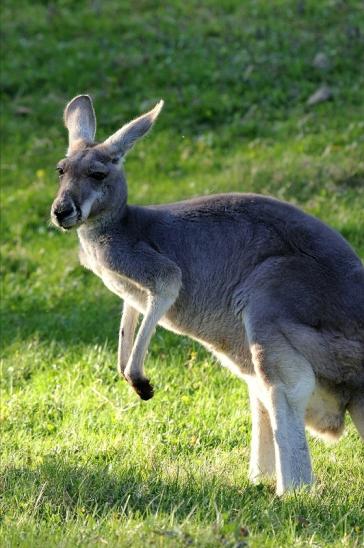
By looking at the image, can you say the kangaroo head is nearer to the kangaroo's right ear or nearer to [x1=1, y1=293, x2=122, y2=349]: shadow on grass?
the kangaroo's right ear

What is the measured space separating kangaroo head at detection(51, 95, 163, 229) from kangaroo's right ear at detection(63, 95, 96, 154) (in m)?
0.24

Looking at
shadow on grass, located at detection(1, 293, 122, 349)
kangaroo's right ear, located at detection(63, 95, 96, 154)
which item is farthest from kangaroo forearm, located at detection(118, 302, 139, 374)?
shadow on grass, located at detection(1, 293, 122, 349)

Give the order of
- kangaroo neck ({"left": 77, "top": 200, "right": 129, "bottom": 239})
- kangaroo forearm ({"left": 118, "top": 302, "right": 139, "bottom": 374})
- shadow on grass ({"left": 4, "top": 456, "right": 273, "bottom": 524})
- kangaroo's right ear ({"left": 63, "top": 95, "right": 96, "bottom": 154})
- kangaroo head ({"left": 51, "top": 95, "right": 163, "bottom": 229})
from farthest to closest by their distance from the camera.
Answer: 1. kangaroo's right ear ({"left": 63, "top": 95, "right": 96, "bottom": 154})
2. kangaroo forearm ({"left": 118, "top": 302, "right": 139, "bottom": 374})
3. kangaroo neck ({"left": 77, "top": 200, "right": 129, "bottom": 239})
4. kangaroo head ({"left": 51, "top": 95, "right": 163, "bottom": 229})
5. shadow on grass ({"left": 4, "top": 456, "right": 273, "bottom": 524})

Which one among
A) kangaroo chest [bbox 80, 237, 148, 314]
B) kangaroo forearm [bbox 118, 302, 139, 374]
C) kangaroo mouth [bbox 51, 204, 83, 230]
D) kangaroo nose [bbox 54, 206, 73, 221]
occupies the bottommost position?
kangaroo forearm [bbox 118, 302, 139, 374]

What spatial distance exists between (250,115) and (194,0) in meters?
4.05

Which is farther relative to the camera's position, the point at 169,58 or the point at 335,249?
the point at 169,58

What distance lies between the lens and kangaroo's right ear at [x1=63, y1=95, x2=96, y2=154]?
20.5 ft

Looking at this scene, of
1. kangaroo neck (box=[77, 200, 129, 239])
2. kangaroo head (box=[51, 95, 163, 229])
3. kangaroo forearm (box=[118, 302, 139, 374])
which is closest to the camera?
kangaroo head (box=[51, 95, 163, 229])

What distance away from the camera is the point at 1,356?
26.1ft

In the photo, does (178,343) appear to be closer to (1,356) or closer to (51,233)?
(1,356)

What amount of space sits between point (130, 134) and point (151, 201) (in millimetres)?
5004

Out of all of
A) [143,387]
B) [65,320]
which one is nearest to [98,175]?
[143,387]

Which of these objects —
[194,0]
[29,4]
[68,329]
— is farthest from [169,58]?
[68,329]

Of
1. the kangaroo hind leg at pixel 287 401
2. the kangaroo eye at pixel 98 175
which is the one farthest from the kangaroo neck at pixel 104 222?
the kangaroo hind leg at pixel 287 401
